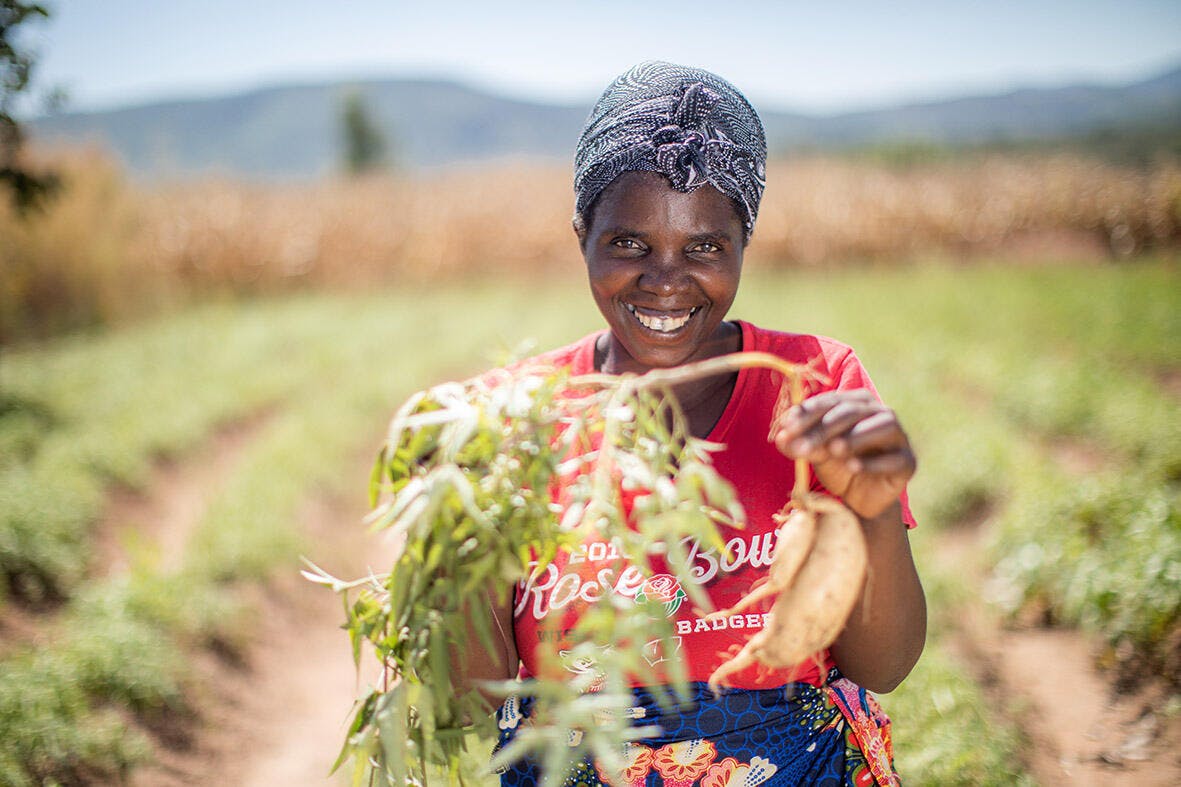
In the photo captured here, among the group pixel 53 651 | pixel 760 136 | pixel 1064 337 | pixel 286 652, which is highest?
pixel 760 136

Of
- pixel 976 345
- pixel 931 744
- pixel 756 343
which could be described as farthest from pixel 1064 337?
pixel 756 343

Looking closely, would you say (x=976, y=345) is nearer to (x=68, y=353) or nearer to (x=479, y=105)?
(x=68, y=353)

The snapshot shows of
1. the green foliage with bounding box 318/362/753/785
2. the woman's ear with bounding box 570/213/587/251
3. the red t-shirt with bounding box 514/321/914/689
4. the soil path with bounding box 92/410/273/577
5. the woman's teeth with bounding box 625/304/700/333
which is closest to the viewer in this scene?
the green foliage with bounding box 318/362/753/785

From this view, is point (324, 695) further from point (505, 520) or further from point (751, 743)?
point (505, 520)

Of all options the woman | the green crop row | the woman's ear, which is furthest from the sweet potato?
the green crop row

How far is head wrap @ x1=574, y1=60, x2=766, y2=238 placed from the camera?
5.11 feet

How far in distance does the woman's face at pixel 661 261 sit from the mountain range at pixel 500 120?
5258 centimetres

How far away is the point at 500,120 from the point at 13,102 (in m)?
152

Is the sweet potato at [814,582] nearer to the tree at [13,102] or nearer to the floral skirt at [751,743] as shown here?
the floral skirt at [751,743]

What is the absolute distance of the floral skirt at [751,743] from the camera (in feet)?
5.04

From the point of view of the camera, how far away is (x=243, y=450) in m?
5.47

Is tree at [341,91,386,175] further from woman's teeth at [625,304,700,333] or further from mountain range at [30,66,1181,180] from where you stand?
woman's teeth at [625,304,700,333]

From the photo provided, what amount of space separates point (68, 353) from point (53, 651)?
18.8 ft

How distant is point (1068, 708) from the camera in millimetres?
2799
